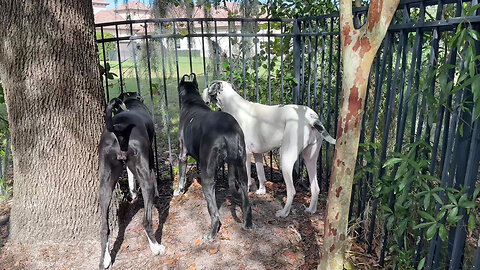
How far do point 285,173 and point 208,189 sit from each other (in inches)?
37.9

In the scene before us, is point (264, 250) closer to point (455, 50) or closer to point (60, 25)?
point (455, 50)

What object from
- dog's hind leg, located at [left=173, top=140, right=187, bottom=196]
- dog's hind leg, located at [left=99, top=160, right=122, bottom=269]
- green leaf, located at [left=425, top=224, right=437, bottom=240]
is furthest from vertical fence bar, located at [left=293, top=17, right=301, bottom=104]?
green leaf, located at [left=425, top=224, right=437, bottom=240]

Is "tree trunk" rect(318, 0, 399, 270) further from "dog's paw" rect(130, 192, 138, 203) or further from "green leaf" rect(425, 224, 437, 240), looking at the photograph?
"dog's paw" rect(130, 192, 138, 203)

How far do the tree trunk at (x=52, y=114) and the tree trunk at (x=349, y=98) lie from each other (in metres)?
2.54

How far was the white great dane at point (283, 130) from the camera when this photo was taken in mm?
3918

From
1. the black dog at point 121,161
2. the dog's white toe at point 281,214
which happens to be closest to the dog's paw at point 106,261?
the black dog at point 121,161

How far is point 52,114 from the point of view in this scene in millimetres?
3459

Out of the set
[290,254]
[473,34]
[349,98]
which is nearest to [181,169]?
[290,254]

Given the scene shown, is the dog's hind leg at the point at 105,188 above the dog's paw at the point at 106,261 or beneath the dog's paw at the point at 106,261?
above

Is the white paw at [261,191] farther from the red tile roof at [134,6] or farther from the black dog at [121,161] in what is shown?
the red tile roof at [134,6]

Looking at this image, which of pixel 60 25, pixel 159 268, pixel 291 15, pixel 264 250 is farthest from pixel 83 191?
pixel 291 15

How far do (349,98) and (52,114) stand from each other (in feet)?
9.15

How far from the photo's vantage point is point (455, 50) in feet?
7.28

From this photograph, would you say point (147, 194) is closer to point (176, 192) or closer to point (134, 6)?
point (176, 192)
